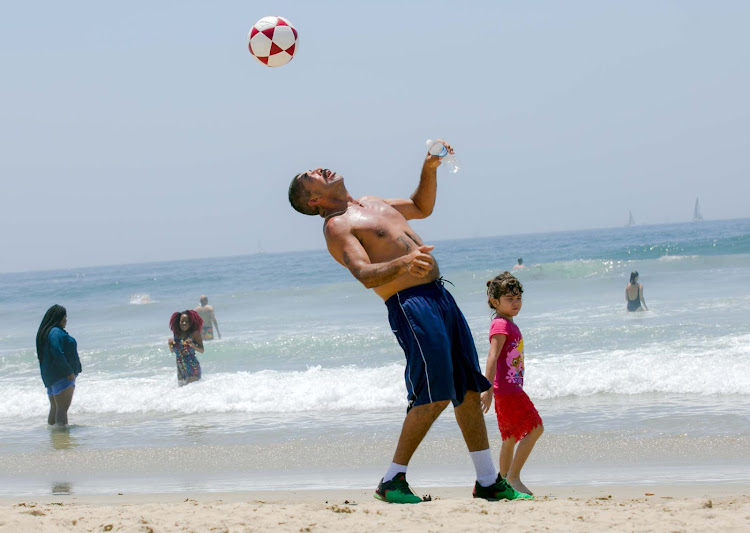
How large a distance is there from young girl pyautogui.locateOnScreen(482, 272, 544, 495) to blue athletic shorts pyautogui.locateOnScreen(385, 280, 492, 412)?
0.42 m

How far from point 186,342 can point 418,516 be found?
23.5 ft

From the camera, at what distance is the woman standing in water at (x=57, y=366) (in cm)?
899

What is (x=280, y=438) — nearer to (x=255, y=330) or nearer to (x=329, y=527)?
(x=329, y=527)

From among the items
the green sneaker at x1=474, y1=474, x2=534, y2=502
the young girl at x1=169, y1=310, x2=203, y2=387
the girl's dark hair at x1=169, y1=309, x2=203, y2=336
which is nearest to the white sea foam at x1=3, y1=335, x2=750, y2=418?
the young girl at x1=169, y1=310, x2=203, y2=387

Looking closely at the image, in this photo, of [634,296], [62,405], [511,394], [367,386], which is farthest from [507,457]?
[634,296]

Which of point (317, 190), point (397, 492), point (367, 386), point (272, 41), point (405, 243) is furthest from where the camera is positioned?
point (367, 386)

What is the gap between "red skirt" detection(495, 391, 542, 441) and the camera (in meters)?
4.87

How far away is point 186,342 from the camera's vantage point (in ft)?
35.2

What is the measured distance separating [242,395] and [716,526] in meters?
6.77

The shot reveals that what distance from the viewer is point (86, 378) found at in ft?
43.0

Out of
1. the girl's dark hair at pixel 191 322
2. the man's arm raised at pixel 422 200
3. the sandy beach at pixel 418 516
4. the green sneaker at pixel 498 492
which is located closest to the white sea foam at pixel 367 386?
the girl's dark hair at pixel 191 322

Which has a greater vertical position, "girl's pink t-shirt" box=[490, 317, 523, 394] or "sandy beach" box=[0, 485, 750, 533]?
"girl's pink t-shirt" box=[490, 317, 523, 394]

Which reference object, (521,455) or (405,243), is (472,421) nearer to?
(521,455)

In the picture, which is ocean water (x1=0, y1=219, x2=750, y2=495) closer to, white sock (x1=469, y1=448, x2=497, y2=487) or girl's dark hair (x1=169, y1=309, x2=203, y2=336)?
girl's dark hair (x1=169, y1=309, x2=203, y2=336)
